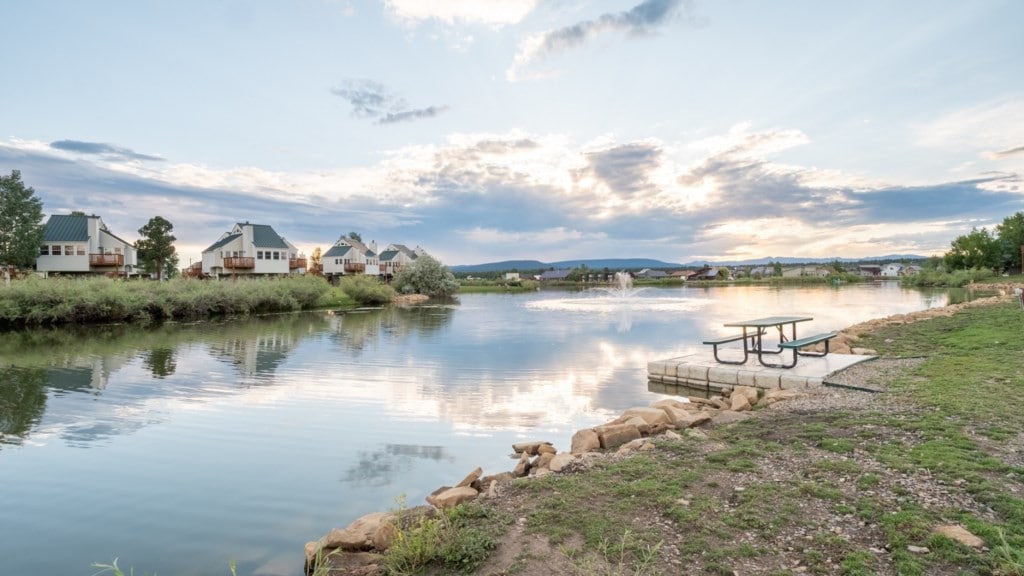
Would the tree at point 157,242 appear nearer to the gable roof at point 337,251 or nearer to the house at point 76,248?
the house at point 76,248

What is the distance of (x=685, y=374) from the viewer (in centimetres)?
1296

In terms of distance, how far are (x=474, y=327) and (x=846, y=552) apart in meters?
27.2

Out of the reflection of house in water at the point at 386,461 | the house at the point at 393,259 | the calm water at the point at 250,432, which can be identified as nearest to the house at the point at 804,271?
the house at the point at 393,259

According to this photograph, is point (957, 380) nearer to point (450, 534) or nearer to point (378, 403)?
point (450, 534)

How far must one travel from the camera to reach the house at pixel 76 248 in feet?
→ 163

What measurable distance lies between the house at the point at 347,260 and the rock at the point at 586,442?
→ 68328mm

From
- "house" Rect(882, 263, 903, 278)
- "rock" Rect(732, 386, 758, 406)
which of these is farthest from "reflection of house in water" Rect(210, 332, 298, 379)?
"house" Rect(882, 263, 903, 278)

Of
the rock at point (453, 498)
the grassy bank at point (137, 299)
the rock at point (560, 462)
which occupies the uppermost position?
the grassy bank at point (137, 299)

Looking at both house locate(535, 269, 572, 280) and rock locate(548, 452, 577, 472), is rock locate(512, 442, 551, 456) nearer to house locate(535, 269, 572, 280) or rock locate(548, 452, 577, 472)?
rock locate(548, 452, 577, 472)

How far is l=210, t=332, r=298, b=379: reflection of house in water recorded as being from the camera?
55.6ft

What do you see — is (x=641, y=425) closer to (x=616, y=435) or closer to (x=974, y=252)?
(x=616, y=435)

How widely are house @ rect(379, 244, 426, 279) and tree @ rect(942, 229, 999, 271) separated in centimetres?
8474

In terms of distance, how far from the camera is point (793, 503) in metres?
4.80

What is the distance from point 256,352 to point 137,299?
1863 centimetres
